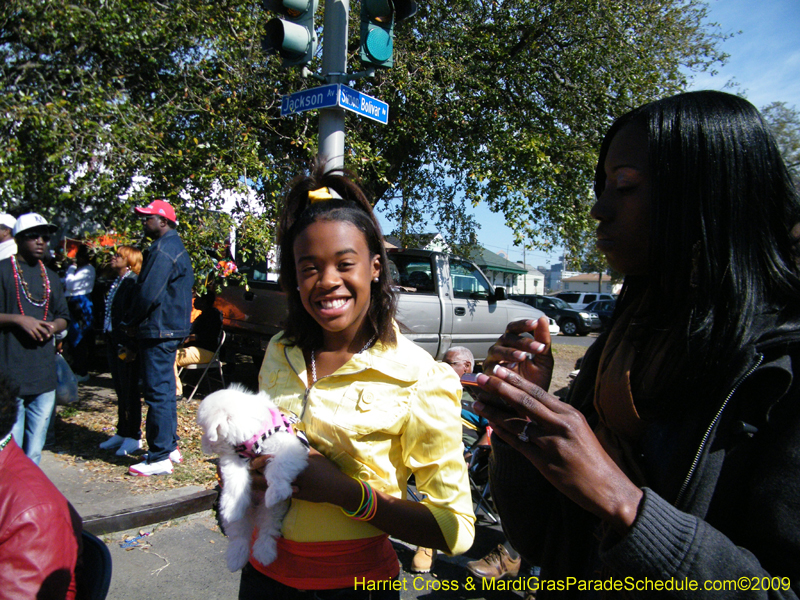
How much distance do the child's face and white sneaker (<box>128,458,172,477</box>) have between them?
3.90 m

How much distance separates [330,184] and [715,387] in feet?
4.76

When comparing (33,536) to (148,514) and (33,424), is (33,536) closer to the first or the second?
(148,514)

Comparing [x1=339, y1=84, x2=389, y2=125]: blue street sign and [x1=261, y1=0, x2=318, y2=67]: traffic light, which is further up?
[x1=261, y1=0, x2=318, y2=67]: traffic light

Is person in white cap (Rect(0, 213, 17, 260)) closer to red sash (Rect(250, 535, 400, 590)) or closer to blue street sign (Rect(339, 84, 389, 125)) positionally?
blue street sign (Rect(339, 84, 389, 125))

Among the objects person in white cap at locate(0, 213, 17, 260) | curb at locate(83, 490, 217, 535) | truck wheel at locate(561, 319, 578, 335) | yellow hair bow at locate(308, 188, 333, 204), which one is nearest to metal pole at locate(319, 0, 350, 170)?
yellow hair bow at locate(308, 188, 333, 204)

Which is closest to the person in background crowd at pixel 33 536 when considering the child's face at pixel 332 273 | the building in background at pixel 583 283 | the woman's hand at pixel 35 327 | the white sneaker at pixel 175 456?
the child's face at pixel 332 273

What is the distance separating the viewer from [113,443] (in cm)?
547

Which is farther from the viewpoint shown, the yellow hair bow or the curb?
the curb

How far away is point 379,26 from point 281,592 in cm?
417

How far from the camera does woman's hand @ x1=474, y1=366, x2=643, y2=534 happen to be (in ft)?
2.96

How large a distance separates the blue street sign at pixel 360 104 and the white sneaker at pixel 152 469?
362 cm

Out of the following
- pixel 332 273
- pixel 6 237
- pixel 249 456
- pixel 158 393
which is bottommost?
pixel 158 393

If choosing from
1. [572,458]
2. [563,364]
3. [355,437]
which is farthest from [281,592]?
[563,364]

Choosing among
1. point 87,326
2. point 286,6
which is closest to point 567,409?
point 286,6
